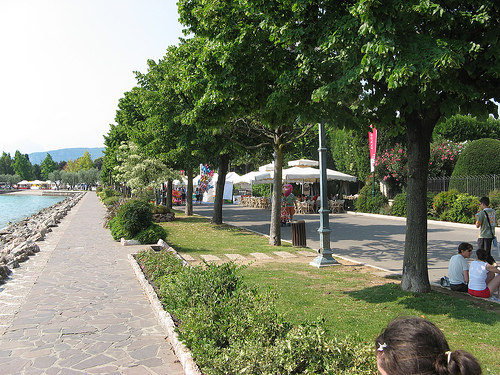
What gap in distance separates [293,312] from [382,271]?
429 centimetres

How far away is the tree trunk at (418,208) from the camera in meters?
7.29

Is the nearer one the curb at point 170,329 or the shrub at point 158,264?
the curb at point 170,329

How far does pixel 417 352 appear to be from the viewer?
1.63 metres

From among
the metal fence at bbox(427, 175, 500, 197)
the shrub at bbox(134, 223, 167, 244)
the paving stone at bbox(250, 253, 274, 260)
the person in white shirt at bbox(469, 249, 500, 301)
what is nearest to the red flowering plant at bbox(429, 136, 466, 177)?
the metal fence at bbox(427, 175, 500, 197)

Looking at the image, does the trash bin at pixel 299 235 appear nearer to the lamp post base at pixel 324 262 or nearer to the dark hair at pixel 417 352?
the lamp post base at pixel 324 262

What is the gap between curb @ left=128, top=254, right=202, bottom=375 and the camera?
13.8 ft

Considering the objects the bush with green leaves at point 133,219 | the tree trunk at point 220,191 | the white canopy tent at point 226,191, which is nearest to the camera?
the bush with green leaves at point 133,219

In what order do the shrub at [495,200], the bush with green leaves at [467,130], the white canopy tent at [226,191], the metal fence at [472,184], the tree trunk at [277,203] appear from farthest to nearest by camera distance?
the white canopy tent at [226,191] < the bush with green leaves at [467,130] < the metal fence at [472,184] < the shrub at [495,200] < the tree trunk at [277,203]

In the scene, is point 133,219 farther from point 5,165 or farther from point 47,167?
point 47,167

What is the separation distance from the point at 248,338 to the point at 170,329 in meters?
1.78

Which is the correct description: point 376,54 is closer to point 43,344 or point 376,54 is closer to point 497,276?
point 497,276

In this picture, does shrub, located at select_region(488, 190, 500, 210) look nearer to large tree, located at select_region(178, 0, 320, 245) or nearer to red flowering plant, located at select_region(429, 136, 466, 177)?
red flowering plant, located at select_region(429, 136, 466, 177)

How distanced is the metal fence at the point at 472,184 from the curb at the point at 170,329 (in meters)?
18.0

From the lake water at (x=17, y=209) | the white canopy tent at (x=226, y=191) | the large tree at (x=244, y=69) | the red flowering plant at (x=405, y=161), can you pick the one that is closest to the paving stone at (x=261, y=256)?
the large tree at (x=244, y=69)
